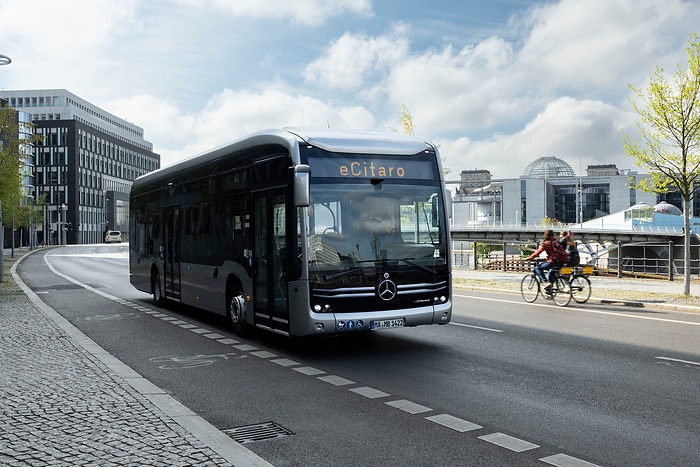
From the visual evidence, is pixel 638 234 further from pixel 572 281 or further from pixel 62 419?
pixel 62 419

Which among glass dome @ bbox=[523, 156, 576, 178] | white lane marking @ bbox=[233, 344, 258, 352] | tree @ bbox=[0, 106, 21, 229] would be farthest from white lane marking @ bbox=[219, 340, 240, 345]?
glass dome @ bbox=[523, 156, 576, 178]

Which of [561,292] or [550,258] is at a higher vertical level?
[550,258]

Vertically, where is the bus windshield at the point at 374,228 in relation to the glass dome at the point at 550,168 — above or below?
below

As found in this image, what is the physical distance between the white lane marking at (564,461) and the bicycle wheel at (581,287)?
40.9ft

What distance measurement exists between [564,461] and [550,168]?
160 meters

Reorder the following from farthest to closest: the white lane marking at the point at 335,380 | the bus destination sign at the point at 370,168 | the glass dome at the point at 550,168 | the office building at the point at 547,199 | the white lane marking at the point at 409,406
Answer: the glass dome at the point at 550,168 < the office building at the point at 547,199 < the bus destination sign at the point at 370,168 < the white lane marking at the point at 335,380 < the white lane marking at the point at 409,406

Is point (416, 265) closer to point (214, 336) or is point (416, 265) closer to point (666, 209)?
point (214, 336)

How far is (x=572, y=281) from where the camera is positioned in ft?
56.6

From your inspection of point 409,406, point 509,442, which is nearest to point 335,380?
point 409,406

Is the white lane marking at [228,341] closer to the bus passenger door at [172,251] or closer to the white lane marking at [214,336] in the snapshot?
the white lane marking at [214,336]

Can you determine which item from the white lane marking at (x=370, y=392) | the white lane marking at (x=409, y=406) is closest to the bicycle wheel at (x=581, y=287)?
the white lane marking at (x=370, y=392)

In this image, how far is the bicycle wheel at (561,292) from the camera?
17.3 meters

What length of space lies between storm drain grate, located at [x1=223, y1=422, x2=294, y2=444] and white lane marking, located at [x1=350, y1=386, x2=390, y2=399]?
1358 millimetres

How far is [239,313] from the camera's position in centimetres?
1158
